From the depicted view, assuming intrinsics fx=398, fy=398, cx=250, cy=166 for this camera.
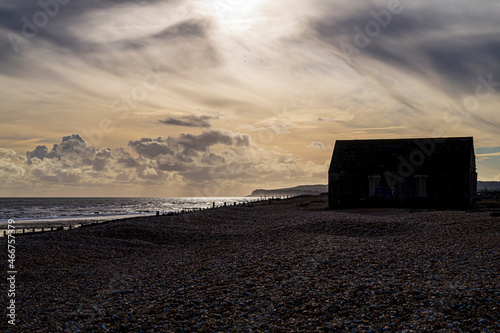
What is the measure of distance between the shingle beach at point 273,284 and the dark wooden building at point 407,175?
1673cm

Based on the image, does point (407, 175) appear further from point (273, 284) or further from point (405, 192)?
point (273, 284)

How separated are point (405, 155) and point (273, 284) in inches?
1284

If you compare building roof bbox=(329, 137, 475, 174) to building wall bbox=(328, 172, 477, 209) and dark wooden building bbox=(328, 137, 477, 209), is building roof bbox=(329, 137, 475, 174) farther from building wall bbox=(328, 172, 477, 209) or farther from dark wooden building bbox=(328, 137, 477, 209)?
building wall bbox=(328, 172, 477, 209)

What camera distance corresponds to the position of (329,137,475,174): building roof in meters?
38.2

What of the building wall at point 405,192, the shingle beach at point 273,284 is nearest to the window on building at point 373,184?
the building wall at point 405,192

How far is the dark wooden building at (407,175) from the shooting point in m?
37.3

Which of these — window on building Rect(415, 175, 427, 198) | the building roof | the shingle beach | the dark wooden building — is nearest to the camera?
the shingle beach

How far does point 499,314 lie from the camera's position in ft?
27.8

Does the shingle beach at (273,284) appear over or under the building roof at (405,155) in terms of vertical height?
under

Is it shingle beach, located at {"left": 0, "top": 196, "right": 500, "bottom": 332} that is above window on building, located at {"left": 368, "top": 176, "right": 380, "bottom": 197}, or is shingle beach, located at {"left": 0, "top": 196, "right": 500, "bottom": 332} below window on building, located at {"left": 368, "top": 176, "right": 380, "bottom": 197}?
below

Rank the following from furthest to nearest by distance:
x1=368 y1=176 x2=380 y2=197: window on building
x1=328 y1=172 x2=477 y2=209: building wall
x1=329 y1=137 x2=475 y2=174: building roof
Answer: x1=368 y1=176 x2=380 y2=197: window on building → x1=329 y1=137 x2=475 y2=174: building roof → x1=328 y1=172 x2=477 y2=209: building wall

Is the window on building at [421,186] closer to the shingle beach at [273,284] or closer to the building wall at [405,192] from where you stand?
the building wall at [405,192]

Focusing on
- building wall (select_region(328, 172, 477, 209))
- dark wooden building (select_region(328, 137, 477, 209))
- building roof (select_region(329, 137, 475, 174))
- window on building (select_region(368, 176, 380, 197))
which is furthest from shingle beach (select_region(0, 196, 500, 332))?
building roof (select_region(329, 137, 475, 174))

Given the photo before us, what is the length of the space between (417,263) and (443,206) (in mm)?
26997
